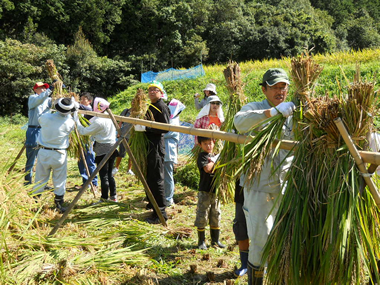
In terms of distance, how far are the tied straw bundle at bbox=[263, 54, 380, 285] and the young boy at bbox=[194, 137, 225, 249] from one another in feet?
5.92

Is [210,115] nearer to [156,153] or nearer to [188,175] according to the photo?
[156,153]

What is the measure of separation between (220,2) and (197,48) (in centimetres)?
901

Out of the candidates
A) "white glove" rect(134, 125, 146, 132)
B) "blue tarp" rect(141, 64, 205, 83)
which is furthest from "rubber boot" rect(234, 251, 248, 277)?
"blue tarp" rect(141, 64, 205, 83)

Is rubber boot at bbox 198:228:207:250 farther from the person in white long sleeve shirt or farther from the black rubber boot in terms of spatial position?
the person in white long sleeve shirt

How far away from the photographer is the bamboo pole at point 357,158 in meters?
1.72

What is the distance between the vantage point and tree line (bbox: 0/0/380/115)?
86.1 feet

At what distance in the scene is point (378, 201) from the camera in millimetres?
1766

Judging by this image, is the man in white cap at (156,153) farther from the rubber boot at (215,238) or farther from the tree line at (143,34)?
the tree line at (143,34)

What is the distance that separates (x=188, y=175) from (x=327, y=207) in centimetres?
478

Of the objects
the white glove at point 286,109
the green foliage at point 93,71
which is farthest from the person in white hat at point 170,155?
the green foliage at point 93,71

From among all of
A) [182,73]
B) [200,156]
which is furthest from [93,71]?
[200,156]

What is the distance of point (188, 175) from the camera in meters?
6.51

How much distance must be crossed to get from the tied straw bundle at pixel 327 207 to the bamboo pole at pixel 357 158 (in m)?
0.04

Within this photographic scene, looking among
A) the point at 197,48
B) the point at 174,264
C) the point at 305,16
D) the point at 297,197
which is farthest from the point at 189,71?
the point at 305,16
